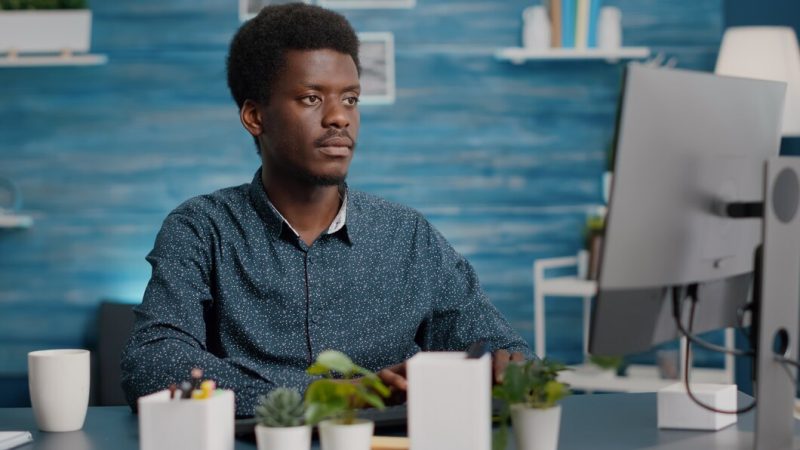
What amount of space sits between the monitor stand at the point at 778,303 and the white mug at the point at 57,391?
40.5 inches

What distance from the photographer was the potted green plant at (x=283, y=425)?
1348mm

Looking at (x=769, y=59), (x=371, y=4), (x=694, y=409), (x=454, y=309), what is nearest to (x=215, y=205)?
(x=454, y=309)

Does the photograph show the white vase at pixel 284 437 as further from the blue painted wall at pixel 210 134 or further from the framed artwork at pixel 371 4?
the framed artwork at pixel 371 4

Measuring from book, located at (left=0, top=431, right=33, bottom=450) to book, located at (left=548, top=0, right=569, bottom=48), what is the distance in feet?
9.52

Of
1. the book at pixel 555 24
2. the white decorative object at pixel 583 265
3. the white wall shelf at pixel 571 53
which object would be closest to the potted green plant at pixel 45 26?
the white wall shelf at pixel 571 53

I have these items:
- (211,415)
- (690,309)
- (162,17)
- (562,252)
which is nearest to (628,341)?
(690,309)

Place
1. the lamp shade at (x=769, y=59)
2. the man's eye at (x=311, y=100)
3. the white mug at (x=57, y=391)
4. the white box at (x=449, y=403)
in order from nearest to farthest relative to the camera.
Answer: the white box at (x=449, y=403)
the white mug at (x=57, y=391)
the man's eye at (x=311, y=100)
the lamp shade at (x=769, y=59)

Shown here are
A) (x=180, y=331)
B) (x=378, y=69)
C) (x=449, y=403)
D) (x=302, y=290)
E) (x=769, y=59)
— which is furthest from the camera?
(x=378, y=69)

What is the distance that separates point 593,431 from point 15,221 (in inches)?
117

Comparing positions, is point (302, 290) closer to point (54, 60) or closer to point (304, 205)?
point (304, 205)

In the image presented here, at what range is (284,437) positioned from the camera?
4.42 ft

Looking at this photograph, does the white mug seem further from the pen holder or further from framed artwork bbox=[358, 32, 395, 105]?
framed artwork bbox=[358, 32, 395, 105]

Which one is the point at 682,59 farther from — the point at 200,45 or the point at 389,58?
the point at 200,45

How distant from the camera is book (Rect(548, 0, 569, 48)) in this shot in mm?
4176
